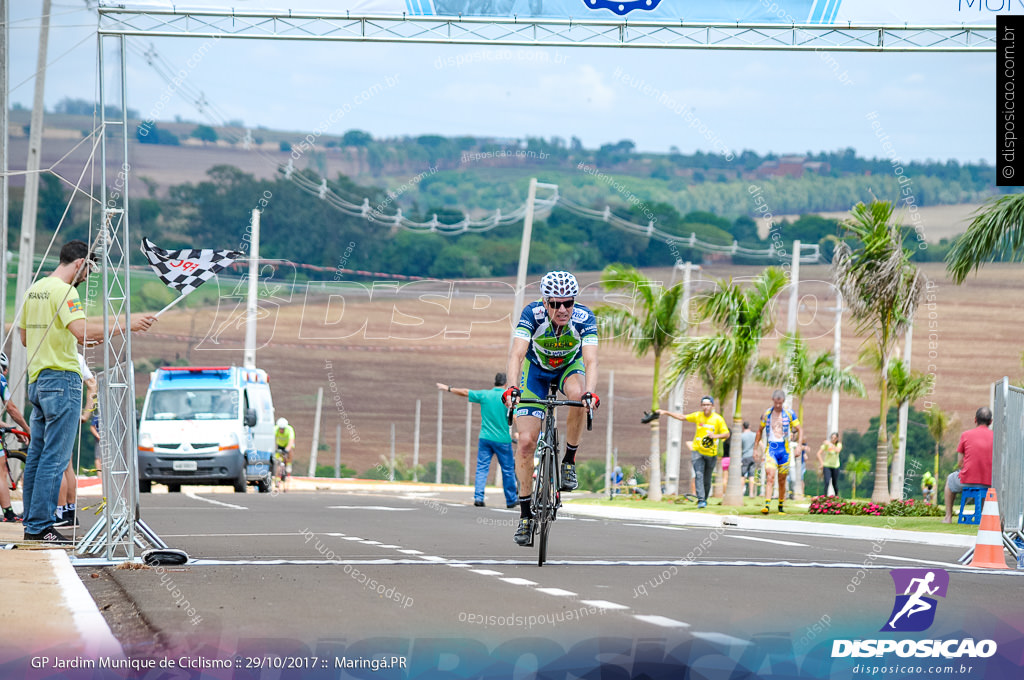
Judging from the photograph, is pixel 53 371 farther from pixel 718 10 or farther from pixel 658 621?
pixel 718 10

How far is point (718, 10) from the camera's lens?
13531 mm

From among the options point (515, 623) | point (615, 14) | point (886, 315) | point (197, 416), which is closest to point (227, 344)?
point (197, 416)

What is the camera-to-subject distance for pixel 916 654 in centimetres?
639

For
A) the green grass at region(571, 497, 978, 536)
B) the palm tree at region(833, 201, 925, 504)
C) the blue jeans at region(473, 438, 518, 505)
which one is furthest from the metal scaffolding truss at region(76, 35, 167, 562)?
the palm tree at region(833, 201, 925, 504)

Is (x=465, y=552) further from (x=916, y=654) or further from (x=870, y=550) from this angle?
(x=916, y=654)

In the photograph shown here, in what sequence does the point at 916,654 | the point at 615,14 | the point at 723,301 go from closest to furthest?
1. the point at 916,654
2. the point at 615,14
3. the point at 723,301

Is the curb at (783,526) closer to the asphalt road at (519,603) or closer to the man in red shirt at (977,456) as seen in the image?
the man in red shirt at (977,456)

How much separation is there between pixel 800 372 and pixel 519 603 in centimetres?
3550

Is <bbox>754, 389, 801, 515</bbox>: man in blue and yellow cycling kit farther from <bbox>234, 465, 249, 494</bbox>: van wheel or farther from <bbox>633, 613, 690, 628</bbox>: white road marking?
<bbox>633, 613, 690, 628</bbox>: white road marking

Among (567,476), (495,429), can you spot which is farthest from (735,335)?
(567,476)

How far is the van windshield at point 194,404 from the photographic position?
28.9 m

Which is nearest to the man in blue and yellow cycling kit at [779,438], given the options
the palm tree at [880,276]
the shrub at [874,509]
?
the shrub at [874,509]

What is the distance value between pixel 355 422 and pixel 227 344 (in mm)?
17748

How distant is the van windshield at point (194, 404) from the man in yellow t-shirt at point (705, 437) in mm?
10154
